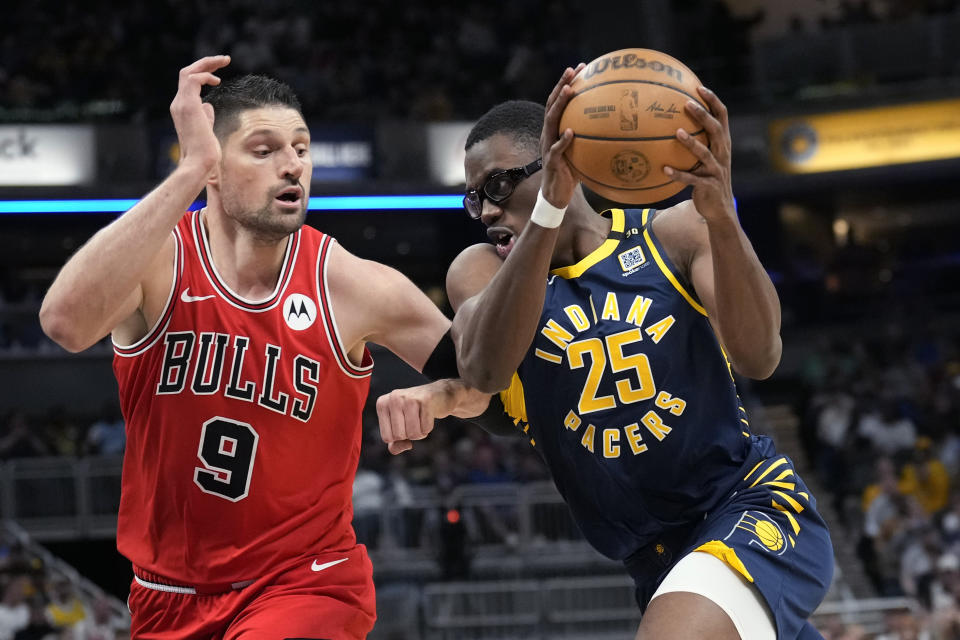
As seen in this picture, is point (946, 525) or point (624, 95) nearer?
point (624, 95)

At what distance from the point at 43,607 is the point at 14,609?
32cm

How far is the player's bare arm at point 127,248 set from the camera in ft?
10.8

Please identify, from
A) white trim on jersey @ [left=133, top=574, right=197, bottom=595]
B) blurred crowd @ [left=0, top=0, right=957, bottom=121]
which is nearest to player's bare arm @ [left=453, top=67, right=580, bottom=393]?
white trim on jersey @ [left=133, top=574, right=197, bottom=595]

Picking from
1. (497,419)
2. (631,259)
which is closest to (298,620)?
(497,419)

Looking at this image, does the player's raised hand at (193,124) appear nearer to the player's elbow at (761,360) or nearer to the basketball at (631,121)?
the basketball at (631,121)

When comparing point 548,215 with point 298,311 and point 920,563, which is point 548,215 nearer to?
point 298,311

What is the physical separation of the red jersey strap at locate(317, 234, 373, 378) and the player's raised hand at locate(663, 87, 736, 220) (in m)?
1.29

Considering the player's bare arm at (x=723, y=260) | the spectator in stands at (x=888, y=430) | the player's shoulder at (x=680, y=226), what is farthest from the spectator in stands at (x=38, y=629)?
the spectator in stands at (x=888, y=430)

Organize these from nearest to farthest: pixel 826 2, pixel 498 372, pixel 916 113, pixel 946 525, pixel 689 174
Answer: pixel 689 174
pixel 498 372
pixel 946 525
pixel 916 113
pixel 826 2

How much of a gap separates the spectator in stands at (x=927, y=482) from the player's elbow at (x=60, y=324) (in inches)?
492

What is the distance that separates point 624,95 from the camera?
3137 mm

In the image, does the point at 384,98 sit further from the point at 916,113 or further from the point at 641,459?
the point at 641,459

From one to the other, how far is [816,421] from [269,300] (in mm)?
14449

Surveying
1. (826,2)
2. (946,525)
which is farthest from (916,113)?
(946,525)
